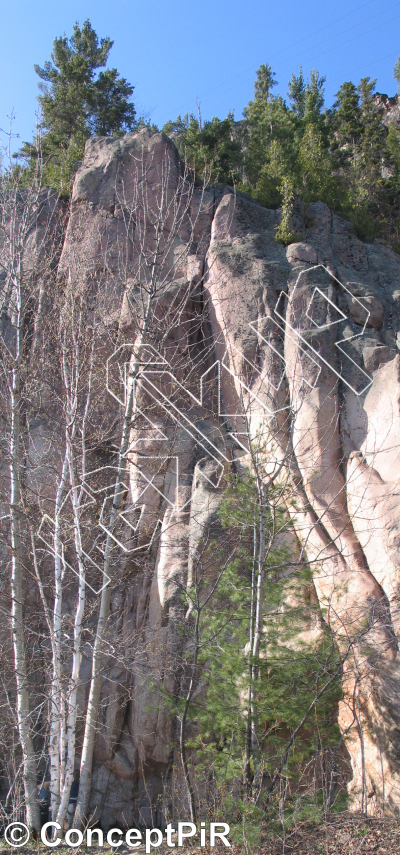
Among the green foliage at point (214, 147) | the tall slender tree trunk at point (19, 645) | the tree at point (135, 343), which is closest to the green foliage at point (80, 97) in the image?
the green foliage at point (214, 147)

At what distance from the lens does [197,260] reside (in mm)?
13258

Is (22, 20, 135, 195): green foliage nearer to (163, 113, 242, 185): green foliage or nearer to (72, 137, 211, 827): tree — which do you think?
(163, 113, 242, 185): green foliage

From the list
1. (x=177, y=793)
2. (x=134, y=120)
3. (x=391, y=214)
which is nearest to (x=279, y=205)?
(x=391, y=214)

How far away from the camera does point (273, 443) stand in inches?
372

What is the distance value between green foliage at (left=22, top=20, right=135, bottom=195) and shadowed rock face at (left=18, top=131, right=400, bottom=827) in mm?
7743

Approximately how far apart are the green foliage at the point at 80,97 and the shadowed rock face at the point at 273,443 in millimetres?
7743

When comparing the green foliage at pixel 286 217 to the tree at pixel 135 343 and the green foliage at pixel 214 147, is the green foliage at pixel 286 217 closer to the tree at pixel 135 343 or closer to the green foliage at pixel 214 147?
the tree at pixel 135 343

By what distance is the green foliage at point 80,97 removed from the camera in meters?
20.6

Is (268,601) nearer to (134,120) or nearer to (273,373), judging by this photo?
(273,373)

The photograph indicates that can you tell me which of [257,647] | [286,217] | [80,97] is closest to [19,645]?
[257,647]

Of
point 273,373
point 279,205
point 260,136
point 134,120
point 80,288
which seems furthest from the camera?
point 134,120

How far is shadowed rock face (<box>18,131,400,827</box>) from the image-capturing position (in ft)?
27.2

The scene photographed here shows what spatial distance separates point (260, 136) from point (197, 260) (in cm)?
1028

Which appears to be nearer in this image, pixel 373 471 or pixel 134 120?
pixel 373 471
